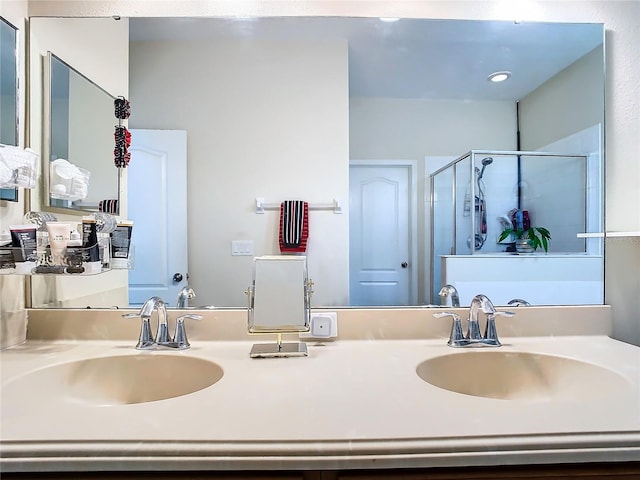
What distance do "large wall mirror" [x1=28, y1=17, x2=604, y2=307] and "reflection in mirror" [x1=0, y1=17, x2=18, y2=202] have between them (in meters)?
0.33

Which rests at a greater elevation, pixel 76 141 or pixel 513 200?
pixel 76 141

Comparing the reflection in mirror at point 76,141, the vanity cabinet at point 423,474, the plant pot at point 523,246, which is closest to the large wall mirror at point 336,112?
the reflection in mirror at point 76,141

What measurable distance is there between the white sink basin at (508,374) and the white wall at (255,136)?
0.40 m

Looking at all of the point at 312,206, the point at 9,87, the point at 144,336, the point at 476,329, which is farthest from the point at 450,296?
the point at 9,87

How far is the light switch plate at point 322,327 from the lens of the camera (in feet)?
3.77

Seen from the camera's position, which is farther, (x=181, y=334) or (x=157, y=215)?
(x=157, y=215)

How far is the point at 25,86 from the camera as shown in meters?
1.17

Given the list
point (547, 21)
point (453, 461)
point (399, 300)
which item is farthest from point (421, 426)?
point (547, 21)

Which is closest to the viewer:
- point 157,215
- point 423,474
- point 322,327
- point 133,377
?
point 423,474

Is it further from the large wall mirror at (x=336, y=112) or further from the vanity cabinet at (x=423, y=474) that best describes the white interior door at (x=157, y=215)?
the vanity cabinet at (x=423, y=474)

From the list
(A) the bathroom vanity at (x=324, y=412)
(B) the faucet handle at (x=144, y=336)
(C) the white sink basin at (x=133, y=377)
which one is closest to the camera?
(A) the bathroom vanity at (x=324, y=412)

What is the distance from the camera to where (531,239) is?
1288mm

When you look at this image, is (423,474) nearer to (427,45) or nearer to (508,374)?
(508,374)

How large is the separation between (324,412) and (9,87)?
1326mm
